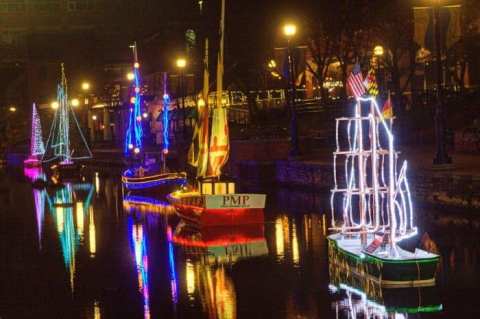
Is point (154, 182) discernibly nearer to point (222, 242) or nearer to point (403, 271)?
point (222, 242)

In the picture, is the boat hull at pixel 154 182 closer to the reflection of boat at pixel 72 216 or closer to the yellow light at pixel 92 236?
the reflection of boat at pixel 72 216

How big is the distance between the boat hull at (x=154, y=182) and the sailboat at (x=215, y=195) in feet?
37.3

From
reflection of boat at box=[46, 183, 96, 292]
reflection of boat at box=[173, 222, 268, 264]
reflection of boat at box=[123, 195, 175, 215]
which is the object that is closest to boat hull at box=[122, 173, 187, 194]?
reflection of boat at box=[123, 195, 175, 215]

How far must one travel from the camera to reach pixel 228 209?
31.8 m

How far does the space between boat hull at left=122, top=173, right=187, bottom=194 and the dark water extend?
10.2m

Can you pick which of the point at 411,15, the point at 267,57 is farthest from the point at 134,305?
the point at 267,57

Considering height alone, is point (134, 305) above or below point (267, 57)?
below

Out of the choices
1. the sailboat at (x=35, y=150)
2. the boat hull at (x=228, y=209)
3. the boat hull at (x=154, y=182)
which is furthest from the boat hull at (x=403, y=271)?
the sailboat at (x=35, y=150)

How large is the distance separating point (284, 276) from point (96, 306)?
4.70 m

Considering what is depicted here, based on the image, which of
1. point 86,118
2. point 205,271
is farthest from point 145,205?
point 86,118

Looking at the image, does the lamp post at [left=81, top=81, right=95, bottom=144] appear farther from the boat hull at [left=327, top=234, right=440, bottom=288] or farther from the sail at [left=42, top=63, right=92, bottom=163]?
the boat hull at [left=327, top=234, right=440, bottom=288]

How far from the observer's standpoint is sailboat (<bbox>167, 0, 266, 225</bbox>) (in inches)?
1250

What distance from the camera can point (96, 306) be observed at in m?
19.3

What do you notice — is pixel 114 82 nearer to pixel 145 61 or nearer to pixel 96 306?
pixel 145 61
